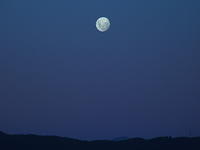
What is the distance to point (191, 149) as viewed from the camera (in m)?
62.7

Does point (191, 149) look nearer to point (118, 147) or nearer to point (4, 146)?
point (118, 147)

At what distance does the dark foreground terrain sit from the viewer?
6444 centimetres

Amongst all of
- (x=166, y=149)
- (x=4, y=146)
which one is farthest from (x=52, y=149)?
(x=166, y=149)

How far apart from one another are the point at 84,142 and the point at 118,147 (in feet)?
24.1

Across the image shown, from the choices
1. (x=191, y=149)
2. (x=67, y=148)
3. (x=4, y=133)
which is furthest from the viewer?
(x=4, y=133)

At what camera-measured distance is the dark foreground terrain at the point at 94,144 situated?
64438 millimetres

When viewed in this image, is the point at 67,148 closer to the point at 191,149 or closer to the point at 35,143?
the point at 35,143

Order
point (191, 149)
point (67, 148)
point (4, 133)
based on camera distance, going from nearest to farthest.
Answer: point (191, 149) < point (67, 148) < point (4, 133)

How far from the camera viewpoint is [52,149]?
6588 centimetres

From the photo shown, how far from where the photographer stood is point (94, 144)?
67.3 m

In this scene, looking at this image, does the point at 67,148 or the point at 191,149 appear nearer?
the point at 191,149

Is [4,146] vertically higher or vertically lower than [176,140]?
lower

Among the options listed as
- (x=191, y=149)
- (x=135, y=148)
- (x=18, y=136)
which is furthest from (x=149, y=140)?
(x=18, y=136)

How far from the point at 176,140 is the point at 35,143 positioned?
25.6 meters
